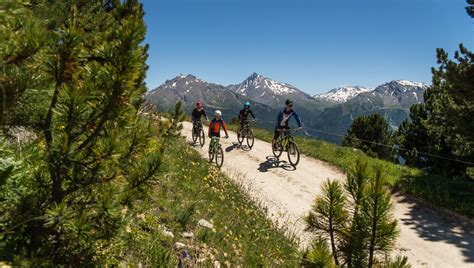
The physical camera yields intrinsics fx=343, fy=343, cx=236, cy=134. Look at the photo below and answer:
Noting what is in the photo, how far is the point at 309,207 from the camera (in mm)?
12977

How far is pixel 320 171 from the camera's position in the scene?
1870cm

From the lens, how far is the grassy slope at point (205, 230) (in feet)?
17.4

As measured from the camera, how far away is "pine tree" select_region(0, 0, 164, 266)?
224cm

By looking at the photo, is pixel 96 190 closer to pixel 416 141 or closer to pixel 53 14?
pixel 53 14

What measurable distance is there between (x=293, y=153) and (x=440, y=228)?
27.4ft

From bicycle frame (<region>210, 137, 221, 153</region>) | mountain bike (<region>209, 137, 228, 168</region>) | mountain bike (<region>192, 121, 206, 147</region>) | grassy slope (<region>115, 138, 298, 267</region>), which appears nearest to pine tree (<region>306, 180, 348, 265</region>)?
grassy slope (<region>115, 138, 298, 267</region>)

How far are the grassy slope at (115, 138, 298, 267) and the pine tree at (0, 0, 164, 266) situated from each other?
471 mm

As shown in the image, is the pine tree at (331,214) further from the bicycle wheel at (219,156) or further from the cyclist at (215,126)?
the cyclist at (215,126)

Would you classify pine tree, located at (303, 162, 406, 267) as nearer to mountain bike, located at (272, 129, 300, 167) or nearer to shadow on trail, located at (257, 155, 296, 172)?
shadow on trail, located at (257, 155, 296, 172)

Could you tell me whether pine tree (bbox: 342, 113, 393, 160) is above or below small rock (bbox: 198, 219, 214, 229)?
above

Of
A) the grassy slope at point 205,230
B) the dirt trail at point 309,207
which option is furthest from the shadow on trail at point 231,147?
→ the grassy slope at point 205,230

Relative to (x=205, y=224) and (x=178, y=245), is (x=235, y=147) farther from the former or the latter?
(x=178, y=245)

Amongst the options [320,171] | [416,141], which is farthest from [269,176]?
[416,141]

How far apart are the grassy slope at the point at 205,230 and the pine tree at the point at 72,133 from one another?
47 centimetres
